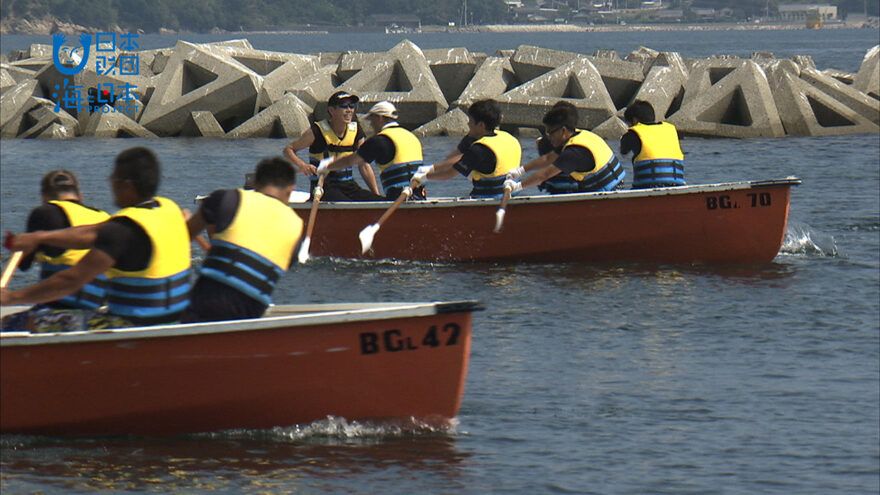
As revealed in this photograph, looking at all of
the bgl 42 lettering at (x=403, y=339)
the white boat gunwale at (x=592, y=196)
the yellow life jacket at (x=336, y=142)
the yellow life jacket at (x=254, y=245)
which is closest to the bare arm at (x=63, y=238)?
the yellow life jacket at (x=254, y=245)

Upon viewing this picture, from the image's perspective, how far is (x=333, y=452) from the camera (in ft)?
29.6

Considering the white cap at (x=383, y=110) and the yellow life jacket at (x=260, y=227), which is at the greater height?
the white cap at (x=383, y=110)

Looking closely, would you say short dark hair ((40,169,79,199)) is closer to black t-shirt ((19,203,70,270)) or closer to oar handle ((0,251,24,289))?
black t-shirt ((19,203,70,270))

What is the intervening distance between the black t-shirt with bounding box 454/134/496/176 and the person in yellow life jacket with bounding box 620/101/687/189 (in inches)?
54.3

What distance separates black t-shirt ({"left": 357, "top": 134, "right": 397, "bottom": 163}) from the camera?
15203mm

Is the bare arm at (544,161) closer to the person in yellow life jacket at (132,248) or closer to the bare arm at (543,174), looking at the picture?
the bare arm at (543,174)

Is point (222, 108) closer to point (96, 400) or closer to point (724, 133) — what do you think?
point (724, 133)

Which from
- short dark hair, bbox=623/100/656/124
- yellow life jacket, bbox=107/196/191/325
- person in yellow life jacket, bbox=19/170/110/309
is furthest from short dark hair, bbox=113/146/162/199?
short dark hair, bbox=623/100/656/124

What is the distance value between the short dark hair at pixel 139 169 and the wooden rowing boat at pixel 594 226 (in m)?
7.86

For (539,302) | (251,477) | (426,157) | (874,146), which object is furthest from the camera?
(874,146)

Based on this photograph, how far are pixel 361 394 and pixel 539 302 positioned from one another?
532 centimetres

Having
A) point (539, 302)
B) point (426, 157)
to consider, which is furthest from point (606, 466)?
point (426, 157)

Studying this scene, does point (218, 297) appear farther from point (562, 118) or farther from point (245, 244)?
point (562, 118)

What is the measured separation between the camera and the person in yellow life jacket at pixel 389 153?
15.3 m
